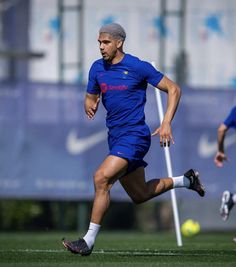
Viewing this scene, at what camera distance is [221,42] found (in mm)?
24906

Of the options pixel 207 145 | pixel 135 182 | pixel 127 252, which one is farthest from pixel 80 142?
pixel 135 182

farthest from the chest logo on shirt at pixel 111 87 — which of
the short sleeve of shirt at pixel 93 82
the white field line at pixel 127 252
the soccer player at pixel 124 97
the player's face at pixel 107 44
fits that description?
the white field line at pixel 127 252

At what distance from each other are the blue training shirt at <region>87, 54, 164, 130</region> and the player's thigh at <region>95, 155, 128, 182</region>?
391 millimetres

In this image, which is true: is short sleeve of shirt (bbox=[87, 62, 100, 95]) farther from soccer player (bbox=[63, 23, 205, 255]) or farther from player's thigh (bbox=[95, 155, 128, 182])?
player's thigh (bbox=[95, 155, 128, 182])

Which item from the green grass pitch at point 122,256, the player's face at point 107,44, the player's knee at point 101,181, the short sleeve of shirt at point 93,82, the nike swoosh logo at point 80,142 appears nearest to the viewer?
the green grass pitch at point 122,256

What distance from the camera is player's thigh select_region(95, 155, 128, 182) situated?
12.2 meters

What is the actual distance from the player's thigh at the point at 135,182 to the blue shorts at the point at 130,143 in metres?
0.14

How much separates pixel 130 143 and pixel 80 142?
926 centimetres

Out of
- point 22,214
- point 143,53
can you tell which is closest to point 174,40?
point 143,53

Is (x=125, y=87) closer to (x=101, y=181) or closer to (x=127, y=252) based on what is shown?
(x=101, y=181)

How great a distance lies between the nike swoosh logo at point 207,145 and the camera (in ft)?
72.2

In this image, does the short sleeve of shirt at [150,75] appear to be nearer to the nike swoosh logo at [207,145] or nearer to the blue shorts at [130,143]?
the blue shorts at [130,143]

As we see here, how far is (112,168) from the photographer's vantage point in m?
12.3

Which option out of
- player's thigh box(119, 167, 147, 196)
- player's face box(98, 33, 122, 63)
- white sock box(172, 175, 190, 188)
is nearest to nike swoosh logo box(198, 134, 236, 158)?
white sock box(172, 175, 190, 188)
